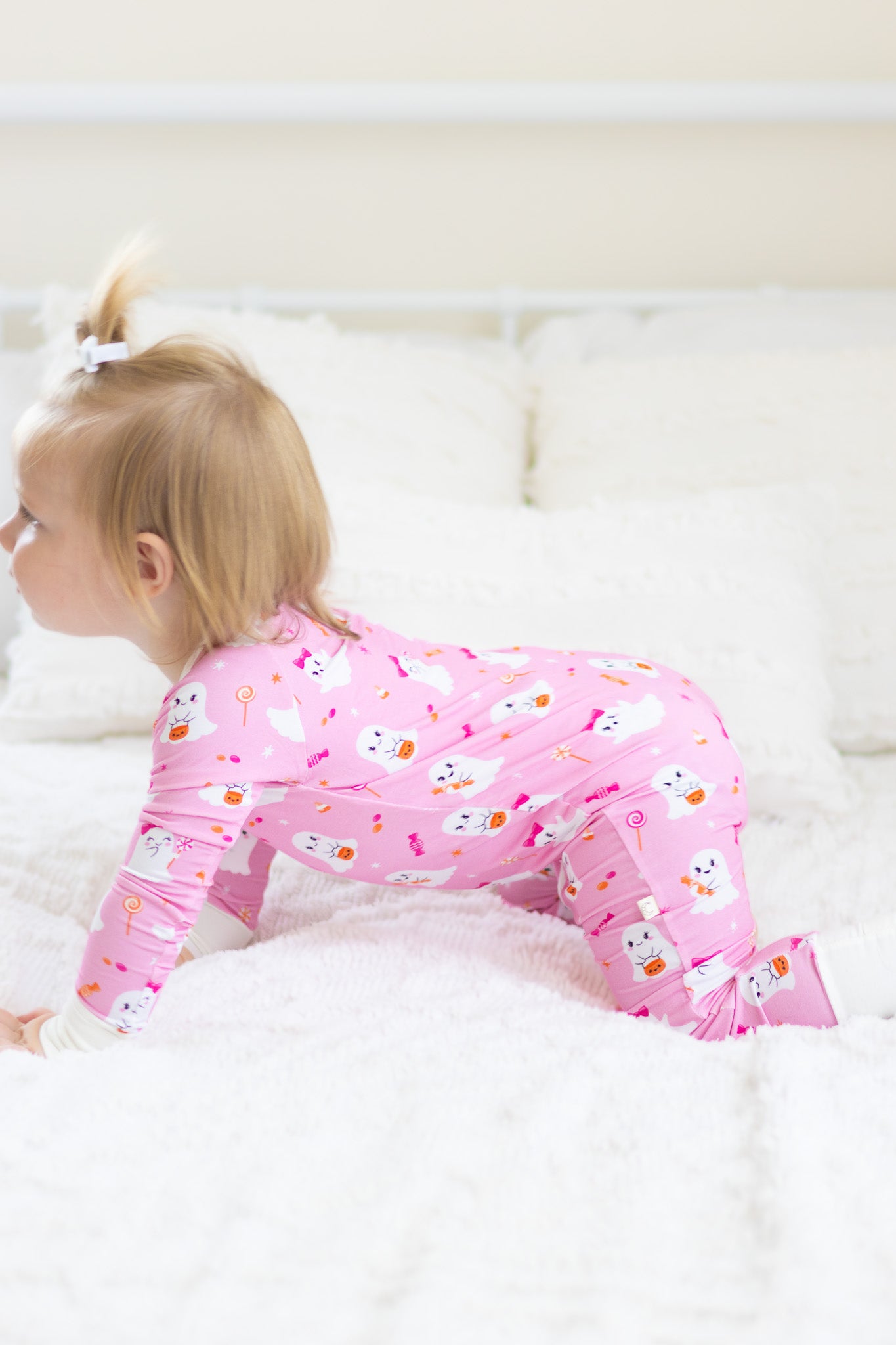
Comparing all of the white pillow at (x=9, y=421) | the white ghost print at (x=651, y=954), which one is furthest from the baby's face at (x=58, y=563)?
the white pillow at (x=9, y=421)

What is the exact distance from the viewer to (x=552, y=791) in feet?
2.91

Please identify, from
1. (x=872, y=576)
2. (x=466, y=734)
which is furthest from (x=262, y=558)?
(x=872, y=576)

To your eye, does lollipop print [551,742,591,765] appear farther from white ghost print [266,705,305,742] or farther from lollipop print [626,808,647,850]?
white ghost print [266,705,305,742]

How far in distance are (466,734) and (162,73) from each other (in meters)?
1.38

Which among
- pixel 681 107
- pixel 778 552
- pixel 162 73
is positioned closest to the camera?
pixel 778 552

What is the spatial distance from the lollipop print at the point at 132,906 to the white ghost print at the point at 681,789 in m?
0.38

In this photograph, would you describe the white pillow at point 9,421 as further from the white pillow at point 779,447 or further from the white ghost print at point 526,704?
the white ghost print at point 526,704

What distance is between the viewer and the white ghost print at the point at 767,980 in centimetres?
81

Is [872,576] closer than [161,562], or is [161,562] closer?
[161,562]

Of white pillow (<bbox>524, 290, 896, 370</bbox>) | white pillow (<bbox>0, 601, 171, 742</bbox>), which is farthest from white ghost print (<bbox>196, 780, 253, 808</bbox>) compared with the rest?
white pillow (<bbox>524, 290, 896, 370</bbox>)

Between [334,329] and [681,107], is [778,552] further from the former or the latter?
[681,107]

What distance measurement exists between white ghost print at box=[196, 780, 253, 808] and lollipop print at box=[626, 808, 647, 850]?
11.2 inches

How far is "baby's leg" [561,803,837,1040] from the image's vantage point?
83 centimetres

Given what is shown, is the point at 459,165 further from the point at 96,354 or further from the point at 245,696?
the point at 245,696
